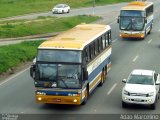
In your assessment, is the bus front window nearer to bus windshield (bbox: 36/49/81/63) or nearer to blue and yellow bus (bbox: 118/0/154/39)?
bus windshield (bbox: 36/49/81/63)

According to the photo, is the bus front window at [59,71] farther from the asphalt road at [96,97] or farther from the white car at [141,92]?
the white car at [141,92]

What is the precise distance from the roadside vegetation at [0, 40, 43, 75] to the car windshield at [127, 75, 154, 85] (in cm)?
1107

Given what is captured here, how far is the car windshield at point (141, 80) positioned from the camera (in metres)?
27.1

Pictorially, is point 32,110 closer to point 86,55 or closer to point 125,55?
point 86,55

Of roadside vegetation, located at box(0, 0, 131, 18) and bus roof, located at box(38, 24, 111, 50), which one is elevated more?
bus roof, located at box(38, 24, 111, 50)

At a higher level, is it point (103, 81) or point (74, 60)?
point (74, 60)

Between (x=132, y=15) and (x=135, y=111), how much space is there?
27.8 metres

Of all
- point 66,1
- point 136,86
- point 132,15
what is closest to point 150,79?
point 136,86

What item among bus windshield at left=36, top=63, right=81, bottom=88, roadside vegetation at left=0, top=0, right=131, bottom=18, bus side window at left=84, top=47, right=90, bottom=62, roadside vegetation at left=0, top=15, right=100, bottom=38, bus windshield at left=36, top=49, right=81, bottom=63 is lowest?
roadside vegetation at left=0, top=0, right=131, bottom=18

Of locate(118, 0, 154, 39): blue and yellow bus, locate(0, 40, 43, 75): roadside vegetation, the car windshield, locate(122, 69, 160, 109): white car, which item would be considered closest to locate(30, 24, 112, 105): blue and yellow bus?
locate(122, 69, 160, 109): white car

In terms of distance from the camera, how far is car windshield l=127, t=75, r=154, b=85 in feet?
89.0

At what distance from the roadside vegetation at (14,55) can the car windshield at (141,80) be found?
36.3 ft

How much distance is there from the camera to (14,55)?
131 feet

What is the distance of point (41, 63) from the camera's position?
85.1ft
